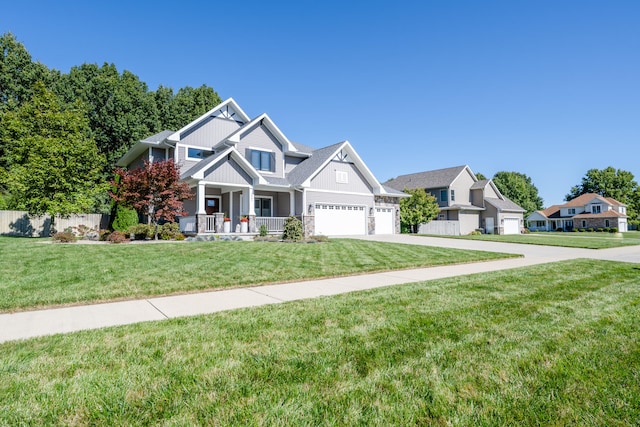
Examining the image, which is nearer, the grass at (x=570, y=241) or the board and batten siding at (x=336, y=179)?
the grass at (x=570, y=241)

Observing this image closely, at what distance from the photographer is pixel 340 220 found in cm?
2348

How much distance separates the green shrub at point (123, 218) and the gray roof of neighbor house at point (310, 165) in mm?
9372

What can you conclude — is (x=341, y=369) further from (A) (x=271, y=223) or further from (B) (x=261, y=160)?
(B) (x=261, y=160)

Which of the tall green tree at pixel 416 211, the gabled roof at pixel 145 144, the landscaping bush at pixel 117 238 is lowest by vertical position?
the landscaping bush at pixel 117 238

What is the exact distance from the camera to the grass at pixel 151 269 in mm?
5703

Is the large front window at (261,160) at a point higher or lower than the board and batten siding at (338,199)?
higher

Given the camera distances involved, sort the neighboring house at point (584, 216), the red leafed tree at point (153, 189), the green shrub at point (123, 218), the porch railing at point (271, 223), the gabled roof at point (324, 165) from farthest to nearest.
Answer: the neighboring house at point (584, 216)
the gabled roof at point (324, 165)
the porch railing at point (271, 223)
the green shrub at point (123, 218)
the red leafed tree at point (153, 189)

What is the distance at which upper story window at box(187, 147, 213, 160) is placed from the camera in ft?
70.0

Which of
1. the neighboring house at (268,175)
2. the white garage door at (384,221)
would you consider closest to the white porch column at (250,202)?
the neighboring house at (268,175)

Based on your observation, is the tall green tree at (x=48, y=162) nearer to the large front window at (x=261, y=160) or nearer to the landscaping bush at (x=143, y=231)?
the landscaping bush at (x=143, y=231)

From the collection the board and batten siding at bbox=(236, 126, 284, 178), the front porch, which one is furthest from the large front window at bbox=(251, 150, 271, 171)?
the front porch

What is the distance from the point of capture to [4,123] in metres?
26.5

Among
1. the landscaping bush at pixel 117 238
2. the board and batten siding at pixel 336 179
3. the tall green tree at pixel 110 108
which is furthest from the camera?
the tall green tree at pixel 110 108

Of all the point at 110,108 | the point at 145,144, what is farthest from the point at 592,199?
the point at 110,108
